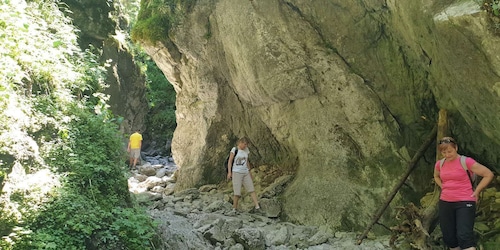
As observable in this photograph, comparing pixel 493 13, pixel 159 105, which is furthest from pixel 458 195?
pixel 159 105

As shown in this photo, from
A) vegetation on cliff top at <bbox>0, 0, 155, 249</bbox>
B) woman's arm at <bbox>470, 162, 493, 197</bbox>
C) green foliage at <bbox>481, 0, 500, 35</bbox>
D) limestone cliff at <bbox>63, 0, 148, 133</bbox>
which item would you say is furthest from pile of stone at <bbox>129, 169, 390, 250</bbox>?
limestone cliff at <bbox>63, 0, 148, 133</bbox>

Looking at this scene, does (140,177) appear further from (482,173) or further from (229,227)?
(482,173)

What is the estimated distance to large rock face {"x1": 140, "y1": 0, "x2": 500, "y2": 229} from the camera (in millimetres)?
7068

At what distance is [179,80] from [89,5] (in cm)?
735

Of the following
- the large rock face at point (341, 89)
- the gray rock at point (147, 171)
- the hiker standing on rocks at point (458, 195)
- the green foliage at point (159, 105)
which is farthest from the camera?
the green foliage at point (159, 105)

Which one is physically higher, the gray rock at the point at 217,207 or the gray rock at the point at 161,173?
the gray rock at the point at 161,173

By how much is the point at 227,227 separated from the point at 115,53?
605 inches

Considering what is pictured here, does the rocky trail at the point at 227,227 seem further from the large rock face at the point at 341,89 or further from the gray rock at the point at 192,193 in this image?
the large rock face at the point at 341,89

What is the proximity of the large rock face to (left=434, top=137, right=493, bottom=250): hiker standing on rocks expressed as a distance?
0.81 metres

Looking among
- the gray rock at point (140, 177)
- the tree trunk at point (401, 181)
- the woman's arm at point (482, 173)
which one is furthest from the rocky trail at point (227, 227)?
the gray rock at point (140, 177)

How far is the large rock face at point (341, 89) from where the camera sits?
23.2 ft

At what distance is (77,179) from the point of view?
5105mm

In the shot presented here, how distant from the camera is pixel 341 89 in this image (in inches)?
357

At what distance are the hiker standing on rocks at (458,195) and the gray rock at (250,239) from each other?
298 cm
